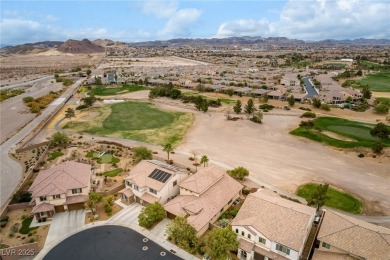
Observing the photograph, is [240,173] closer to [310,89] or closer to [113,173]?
[113,173]

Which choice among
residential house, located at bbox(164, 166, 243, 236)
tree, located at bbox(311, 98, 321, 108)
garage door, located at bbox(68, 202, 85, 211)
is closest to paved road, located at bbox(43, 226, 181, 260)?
residential house, located at bbox(164, 166, 243, 236)

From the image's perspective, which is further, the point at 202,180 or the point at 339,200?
the point at 339,200

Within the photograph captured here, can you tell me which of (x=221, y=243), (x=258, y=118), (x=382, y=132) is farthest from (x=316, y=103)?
(x=221, y=243)

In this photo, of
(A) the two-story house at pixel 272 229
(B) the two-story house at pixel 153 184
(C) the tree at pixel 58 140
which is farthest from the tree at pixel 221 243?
(C) the tree at pixel 58 140

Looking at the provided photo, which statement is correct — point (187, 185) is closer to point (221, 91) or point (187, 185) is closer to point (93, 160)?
point (93, 160)

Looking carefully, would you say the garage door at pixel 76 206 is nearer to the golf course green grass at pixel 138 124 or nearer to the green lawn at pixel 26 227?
the green lawn at pixel 26 227
